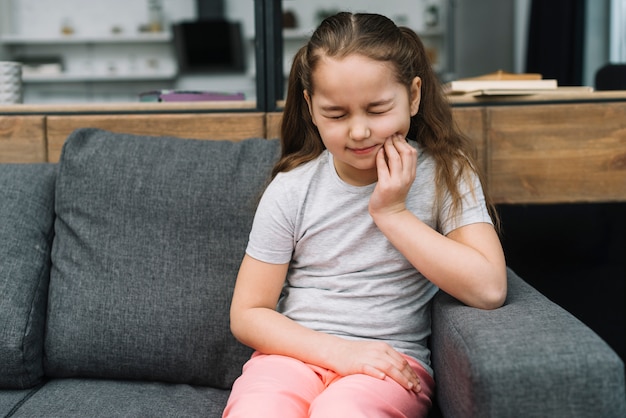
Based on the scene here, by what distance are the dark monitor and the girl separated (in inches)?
202

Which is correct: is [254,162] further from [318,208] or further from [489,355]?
[489,355]

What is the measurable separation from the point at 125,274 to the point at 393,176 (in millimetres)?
622

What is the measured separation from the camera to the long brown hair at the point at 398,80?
1.09 m

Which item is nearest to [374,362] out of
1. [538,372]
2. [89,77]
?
[538,372]

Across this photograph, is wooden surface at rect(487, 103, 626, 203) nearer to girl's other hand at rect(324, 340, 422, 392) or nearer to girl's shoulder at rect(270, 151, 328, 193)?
girl's shoulder at rect(270, 151, 328, 193)

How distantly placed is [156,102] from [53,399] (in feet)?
2.66

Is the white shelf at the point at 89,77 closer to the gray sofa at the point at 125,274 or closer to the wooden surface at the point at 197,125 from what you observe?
the wooden surface at the point at 197,125

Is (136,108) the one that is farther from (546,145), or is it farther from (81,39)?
(81,39)

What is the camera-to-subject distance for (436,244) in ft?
3.56

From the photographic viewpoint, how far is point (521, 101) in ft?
5.32

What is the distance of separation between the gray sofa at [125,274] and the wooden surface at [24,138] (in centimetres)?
19

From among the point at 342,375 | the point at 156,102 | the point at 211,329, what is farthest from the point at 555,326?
the point at 156,102

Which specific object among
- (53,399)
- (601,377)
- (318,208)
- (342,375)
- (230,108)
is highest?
(230,108)

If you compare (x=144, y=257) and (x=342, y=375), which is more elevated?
(x=144, y=257)
